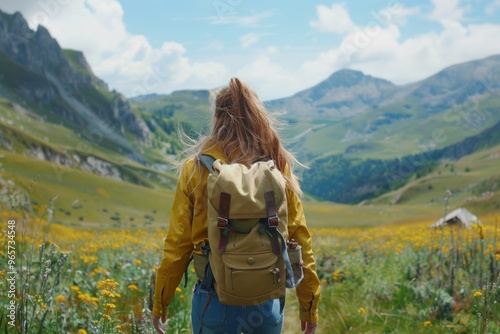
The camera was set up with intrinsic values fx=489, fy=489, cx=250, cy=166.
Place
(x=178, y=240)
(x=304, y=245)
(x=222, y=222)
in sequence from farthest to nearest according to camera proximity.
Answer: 1. (x=304, y=245)
2. (x=178, y=240)
3. (x=222, y=222)

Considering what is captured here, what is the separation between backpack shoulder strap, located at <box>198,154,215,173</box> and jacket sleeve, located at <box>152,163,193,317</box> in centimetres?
15

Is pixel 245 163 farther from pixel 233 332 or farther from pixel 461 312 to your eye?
pixel 461 312

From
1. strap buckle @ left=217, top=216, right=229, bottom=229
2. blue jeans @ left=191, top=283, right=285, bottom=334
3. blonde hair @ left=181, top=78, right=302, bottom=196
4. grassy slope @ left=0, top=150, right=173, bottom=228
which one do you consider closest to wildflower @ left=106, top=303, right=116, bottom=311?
blue jeans @ left=191, top=283, right=285, bottom=334

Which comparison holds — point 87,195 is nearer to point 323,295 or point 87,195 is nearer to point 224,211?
point 323,295

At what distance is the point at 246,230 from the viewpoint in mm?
3141

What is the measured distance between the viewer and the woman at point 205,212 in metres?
3.40

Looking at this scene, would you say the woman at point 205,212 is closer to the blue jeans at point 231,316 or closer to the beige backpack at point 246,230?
the blue jeans at point 231,316

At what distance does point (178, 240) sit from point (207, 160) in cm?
62

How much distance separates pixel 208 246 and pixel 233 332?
24.1 inches

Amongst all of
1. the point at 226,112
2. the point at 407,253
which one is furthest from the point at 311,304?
the point at 407,253

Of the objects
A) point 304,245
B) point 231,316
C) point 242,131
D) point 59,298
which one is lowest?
point 59,298

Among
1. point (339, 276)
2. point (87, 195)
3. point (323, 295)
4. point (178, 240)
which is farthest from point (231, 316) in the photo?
point (87, 195)

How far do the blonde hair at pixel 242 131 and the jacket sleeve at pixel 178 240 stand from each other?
0.30m

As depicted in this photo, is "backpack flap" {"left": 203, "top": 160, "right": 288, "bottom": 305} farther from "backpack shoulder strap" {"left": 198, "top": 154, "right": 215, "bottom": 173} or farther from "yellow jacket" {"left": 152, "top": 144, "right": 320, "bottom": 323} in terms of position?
"yellow jacket" {"left": 152, "top": 144, "right": 320, "bottom": 323}
